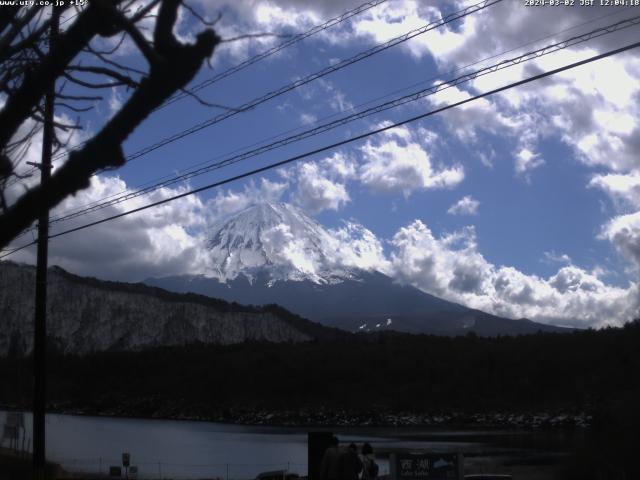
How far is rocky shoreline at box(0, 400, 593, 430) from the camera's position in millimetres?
84325

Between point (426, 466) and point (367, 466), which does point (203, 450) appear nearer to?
point (426, 466)

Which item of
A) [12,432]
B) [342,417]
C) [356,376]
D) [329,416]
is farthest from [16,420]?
[356,376]

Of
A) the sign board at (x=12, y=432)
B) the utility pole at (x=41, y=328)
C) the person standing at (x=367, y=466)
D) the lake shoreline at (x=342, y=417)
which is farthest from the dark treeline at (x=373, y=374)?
the person standing at (x=367, y=466)

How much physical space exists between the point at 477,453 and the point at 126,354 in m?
97.7

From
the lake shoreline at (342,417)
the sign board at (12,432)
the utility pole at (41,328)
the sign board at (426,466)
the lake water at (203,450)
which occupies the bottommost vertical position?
the lake shoreline at (342,417)

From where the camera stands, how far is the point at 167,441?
6297 cm

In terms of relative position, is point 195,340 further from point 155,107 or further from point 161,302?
point 155,107

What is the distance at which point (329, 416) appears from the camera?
10469 cm

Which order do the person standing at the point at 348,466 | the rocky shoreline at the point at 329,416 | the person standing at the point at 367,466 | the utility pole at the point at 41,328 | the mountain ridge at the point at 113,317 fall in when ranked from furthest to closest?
the mountain ridge at the point at 113,317, the rocky shoreline at the point at 329,416, the utility pole at the point at 41,328, the person standing at the point at 367,466, the person standing at the point at 348,466

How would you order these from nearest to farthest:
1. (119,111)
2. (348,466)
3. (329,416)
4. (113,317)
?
(119,111) < (348,466) < (329,416) < (113,317)

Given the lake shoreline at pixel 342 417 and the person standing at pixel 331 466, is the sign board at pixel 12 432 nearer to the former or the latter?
the person standing at pixel 331 466

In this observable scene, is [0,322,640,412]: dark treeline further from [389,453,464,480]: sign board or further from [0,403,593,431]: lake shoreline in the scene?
[389,453,464,480]: sign board

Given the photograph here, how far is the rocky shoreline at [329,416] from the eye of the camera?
84.3 m

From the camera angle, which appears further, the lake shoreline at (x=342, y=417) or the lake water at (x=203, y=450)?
the lake shoreline at (x=342, y=417)
